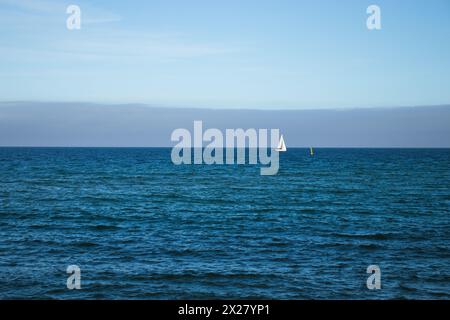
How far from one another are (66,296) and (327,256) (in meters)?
11.8

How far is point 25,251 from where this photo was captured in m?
22.8

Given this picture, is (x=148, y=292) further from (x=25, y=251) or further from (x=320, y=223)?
(x=320, y=223)

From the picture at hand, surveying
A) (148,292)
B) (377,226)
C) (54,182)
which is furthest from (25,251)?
(54,182)

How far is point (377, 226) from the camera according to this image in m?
30.0

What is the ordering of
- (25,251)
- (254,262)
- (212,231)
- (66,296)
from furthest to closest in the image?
(212,231) < (25,251) < (254,262) < (66,296)

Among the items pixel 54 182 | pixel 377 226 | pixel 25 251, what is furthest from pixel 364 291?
pixel 54 182

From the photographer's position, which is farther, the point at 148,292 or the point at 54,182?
the point at 54,182
